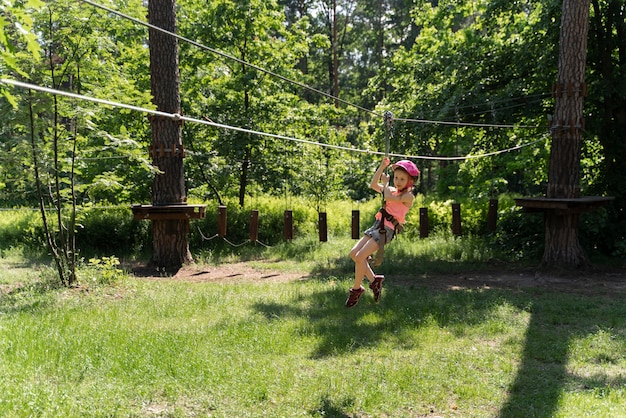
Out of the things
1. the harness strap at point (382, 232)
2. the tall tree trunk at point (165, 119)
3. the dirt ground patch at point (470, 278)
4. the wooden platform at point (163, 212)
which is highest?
the tall tree trunk at point (165, 119)

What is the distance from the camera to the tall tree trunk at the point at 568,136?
34.9 feet

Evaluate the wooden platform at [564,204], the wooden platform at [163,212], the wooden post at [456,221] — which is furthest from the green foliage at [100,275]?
the wooden platform at [564,204]

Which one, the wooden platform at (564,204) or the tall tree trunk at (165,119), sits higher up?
the tall tree trunk at (165,119)

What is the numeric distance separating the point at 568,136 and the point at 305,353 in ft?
24.5

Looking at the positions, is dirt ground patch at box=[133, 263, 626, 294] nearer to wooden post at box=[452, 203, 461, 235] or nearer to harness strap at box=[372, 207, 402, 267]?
wooden post at box=[452, 203, 461, 235]

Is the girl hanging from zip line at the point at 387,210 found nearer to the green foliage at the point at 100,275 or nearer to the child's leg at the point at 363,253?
the child's leg at the point at 363,253

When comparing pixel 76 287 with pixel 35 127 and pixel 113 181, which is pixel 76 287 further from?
pixel 35 127

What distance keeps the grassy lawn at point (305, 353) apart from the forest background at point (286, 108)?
244 cm

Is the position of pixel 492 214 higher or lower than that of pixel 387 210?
lower

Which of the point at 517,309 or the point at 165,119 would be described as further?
the point at 165,119

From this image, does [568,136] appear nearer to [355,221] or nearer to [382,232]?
[355,221]

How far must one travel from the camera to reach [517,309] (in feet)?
27.2

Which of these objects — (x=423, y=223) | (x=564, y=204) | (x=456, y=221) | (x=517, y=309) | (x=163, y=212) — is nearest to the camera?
(x=517, y=309)

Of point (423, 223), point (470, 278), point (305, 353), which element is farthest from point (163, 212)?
point (470, 278)
